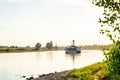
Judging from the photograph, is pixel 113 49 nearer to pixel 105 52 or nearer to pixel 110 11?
pixel 105 52

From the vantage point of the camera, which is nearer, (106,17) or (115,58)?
(115,58)

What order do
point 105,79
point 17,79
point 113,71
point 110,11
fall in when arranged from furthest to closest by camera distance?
point 17,79
point 105,79
point 110,11
point 113,71

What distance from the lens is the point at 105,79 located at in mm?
30438

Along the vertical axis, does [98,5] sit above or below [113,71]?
above

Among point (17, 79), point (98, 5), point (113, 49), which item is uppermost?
point (98, 5)

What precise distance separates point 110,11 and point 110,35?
3.42 ft

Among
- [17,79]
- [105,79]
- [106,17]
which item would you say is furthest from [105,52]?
[17,79]

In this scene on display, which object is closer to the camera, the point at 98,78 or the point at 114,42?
the point at 114,42

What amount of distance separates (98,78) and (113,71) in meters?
19.9

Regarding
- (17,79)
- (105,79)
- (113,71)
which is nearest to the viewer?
(113,71)

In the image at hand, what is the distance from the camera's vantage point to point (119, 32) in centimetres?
1303

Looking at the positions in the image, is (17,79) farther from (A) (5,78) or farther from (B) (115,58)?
(B) (115,58)

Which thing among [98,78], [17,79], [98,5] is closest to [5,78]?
[17,79]

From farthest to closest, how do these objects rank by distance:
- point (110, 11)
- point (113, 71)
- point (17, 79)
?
point (17, 79) < point (110, 11) < point (113, 71)
